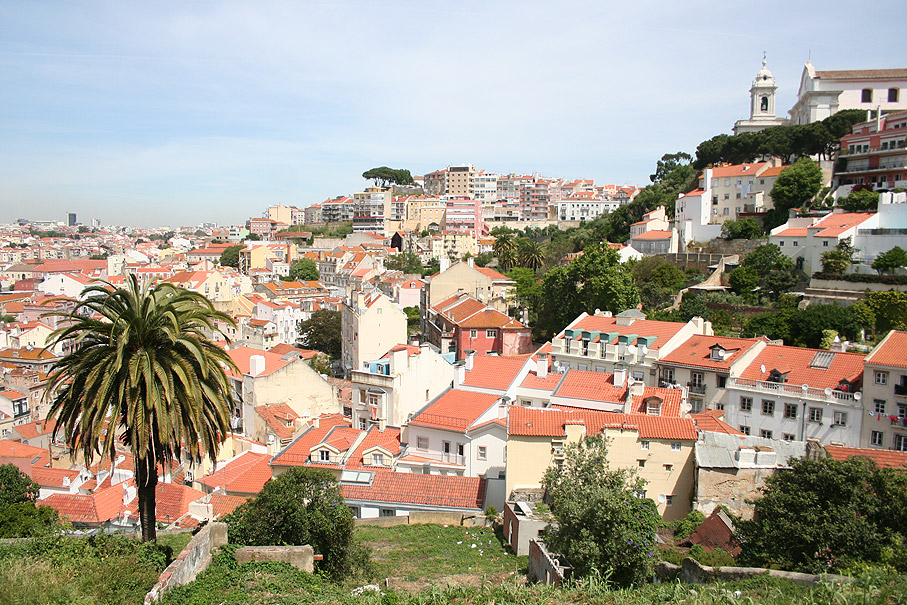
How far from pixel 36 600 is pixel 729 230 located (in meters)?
65.2

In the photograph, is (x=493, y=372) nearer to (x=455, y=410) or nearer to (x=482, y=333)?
(x=455, y=410)

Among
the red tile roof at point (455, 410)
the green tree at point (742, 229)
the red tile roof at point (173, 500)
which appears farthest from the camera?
the green tree at point (742, 229)

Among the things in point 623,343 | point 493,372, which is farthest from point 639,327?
point 493,372

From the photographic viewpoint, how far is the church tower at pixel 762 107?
91.6 metres

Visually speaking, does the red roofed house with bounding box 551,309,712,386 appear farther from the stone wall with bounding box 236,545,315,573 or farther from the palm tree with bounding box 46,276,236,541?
the palm tree with bounding box 46,276,236,541

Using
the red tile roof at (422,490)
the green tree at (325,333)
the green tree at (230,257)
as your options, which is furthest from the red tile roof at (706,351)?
the green tree at (230,257)

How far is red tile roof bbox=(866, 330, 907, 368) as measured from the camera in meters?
29.6

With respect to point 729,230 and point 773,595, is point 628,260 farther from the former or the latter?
point 773,595

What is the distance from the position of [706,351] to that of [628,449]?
14300 millimetres

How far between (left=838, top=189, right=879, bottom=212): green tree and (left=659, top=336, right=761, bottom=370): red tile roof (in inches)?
1183

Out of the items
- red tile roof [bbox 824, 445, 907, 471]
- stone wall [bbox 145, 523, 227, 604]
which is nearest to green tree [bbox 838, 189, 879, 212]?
red tile roof [bbox 824, 445, 907, 471]

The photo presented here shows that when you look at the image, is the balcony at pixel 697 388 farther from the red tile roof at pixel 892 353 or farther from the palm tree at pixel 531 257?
the palm tree at pixel 531 257

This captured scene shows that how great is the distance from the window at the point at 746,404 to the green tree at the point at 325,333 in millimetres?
48732

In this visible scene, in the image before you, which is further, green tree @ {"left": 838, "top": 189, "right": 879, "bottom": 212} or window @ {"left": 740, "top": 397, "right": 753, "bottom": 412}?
green tree @ {"left": 838, "top": 189, "right": 879, "bottom": 212}
